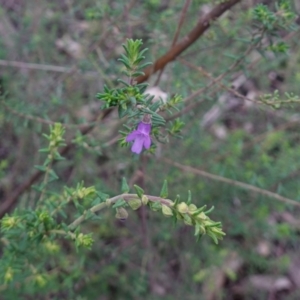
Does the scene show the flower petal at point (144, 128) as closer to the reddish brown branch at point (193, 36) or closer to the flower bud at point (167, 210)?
Result: the flower bud at point (167, 210)

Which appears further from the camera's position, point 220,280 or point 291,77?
point 220,280

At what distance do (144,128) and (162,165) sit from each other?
1564 millimetres

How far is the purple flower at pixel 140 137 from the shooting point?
1.19 m

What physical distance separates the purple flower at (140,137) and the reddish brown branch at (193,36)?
77 centimetres

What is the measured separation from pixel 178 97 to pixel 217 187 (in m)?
1.34

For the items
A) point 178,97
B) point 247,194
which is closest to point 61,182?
point 247,194

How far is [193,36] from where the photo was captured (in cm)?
187

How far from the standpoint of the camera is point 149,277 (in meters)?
2.73

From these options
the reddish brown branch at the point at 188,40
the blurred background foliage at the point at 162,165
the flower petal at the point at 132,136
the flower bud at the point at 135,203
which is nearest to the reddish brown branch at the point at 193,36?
the reddish brown branch at the point at 188,40

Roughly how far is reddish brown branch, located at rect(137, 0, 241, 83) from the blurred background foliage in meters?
0.17

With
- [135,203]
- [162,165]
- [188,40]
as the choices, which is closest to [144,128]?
[135,203]

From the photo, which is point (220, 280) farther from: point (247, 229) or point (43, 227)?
point (43, 227)

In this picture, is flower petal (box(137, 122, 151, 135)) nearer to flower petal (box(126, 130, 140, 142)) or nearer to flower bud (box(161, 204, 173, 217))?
flower petal (box(126, 130, 140, 142))

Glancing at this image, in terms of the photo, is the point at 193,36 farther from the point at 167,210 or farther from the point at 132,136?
the point at 167,210
